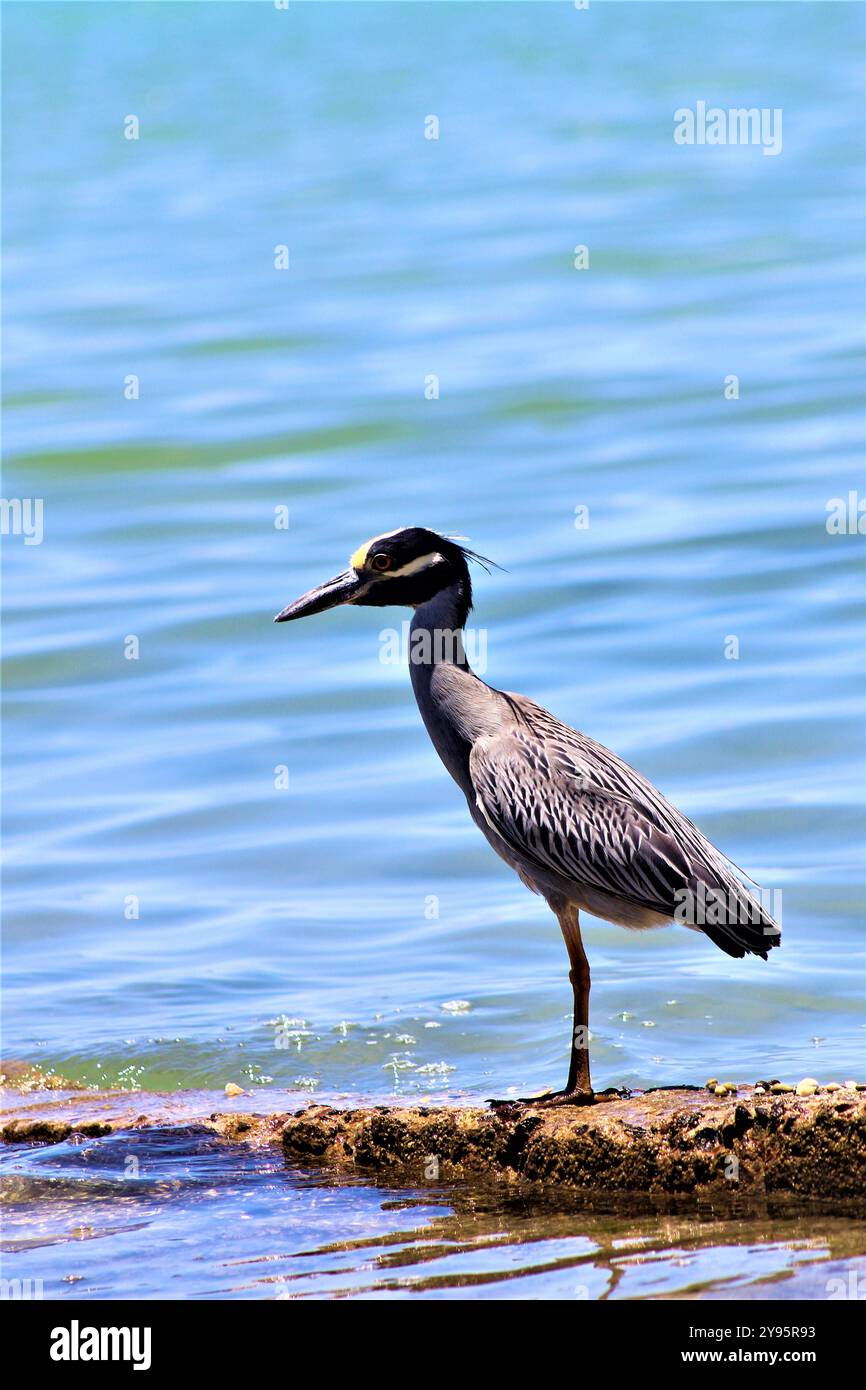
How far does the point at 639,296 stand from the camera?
109 ft

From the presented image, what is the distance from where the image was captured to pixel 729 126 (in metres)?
43.2

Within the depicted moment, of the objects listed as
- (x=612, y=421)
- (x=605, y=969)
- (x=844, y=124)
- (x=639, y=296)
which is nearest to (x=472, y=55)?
(x=844, y=124)

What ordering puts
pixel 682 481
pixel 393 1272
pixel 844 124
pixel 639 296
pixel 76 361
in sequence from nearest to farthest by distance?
pixel 393 1272 → pixel 682 481 → pixel 76 361 → pixel 639 296 → pixel 844 124

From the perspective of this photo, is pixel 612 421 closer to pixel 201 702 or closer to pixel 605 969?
pixel 201 702

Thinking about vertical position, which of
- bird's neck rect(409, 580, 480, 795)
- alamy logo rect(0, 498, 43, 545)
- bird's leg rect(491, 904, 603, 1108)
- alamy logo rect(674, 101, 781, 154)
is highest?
alamy logo rect(674, 101, 781, 154)

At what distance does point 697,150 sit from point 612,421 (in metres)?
17.2

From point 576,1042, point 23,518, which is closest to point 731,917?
point 576,1042

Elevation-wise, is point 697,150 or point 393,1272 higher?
point 697,150

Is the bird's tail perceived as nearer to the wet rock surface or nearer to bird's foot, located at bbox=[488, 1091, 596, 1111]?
the wet rock surface
